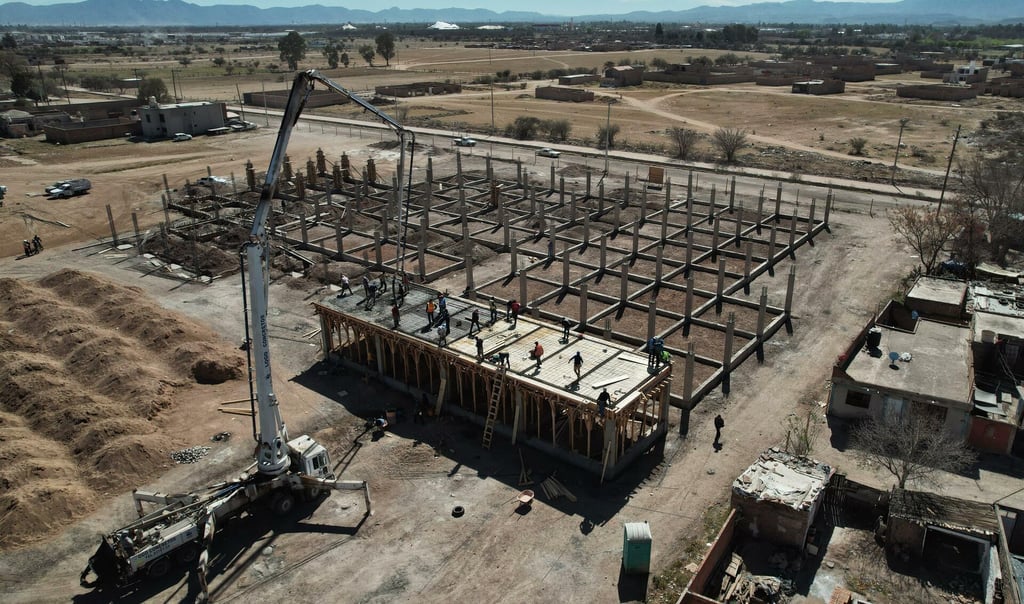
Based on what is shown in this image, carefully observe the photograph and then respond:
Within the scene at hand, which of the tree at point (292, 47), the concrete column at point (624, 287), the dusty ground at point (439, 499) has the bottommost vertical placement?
the dusty ground at point (439, 499)

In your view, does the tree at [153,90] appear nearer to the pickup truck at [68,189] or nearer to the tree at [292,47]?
the pickup truck at [68,189]

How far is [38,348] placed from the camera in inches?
1032

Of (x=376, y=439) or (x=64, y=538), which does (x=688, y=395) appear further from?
(x=64, y=538)

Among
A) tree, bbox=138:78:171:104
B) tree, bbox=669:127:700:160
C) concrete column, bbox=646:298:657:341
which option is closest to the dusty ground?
concrete column, bbox=646:298:657:341

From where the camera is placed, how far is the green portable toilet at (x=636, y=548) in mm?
16109

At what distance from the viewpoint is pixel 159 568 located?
16.5 m

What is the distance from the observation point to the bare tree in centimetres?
3503

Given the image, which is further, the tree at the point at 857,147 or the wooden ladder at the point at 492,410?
the tree at the point at 857,147

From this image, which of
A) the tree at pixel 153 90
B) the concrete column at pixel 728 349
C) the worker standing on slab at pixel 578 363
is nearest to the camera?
the worker standing on slab at pixel 578 363

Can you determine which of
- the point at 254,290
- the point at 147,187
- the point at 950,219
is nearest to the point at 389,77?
the point at 147,187

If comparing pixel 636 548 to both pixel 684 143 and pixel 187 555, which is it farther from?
pixel 684 143

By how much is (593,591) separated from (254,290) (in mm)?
10482

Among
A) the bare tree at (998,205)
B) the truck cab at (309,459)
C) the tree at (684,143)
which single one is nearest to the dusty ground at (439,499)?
the truck cab at (309,459)

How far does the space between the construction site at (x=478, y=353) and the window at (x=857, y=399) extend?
3047 mm
